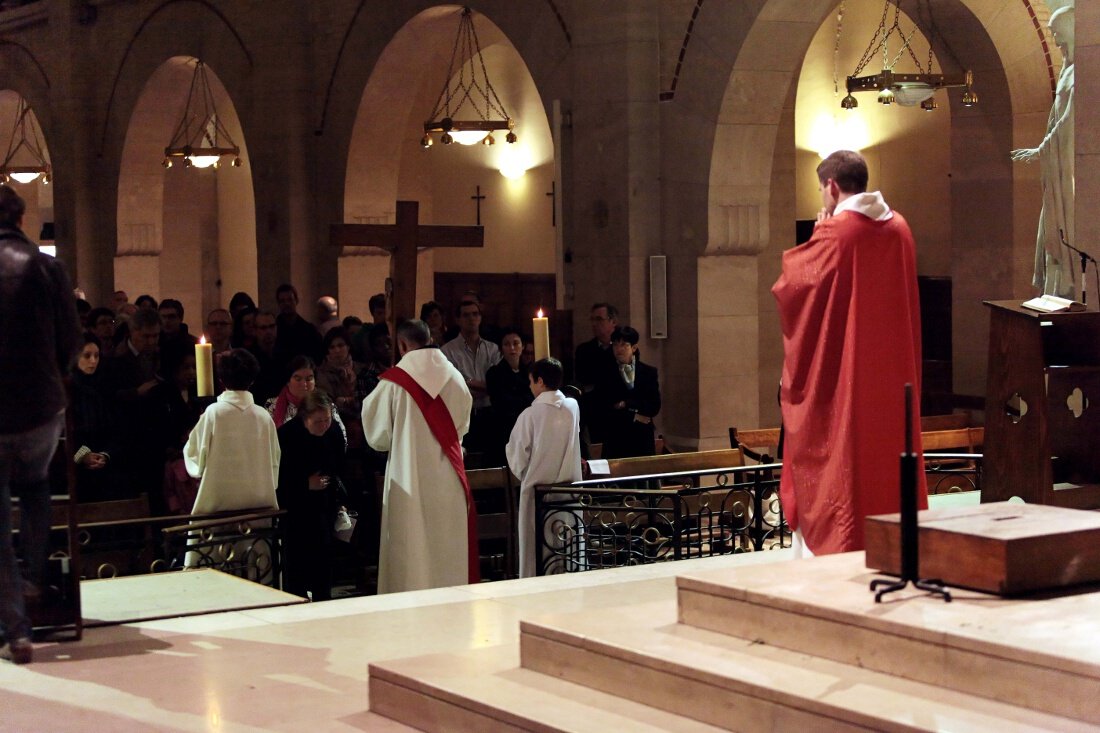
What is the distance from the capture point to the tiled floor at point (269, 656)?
4816 millimetres

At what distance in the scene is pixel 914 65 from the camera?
54.8 ft

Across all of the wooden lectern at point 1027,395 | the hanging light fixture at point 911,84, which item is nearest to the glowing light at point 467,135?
the hanging light fixture at point 911,84

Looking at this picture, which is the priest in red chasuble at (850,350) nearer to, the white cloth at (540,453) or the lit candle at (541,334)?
the lit candle at (541,334)

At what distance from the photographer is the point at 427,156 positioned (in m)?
20.1

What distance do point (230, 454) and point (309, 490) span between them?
2.36ft

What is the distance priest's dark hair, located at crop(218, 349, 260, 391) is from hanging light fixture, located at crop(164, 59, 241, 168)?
35.4 ft

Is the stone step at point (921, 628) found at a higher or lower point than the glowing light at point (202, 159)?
lower

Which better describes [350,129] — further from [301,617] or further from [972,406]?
[301,617]

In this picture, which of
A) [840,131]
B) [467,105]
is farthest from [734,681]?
[467,105]

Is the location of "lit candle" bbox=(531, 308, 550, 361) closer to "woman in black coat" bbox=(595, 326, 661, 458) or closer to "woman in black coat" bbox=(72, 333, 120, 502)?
"woman in black coat" bbox=(595, 326, 661, 458)

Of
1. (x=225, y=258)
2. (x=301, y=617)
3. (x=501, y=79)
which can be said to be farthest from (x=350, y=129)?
(x=301, y=617)

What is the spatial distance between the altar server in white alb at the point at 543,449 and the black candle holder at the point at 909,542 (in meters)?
3.78

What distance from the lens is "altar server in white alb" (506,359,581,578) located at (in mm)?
8250

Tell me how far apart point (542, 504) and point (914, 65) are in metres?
10.6
